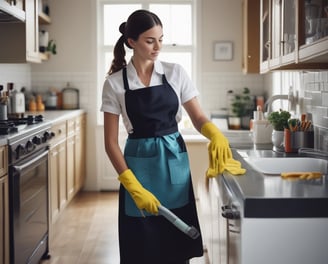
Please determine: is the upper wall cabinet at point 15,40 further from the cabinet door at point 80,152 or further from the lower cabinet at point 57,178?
the cabinet door at point 80,152

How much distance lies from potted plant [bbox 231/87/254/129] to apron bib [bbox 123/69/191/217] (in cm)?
347

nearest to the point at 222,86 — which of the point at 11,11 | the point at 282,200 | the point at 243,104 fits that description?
the point at 243,104

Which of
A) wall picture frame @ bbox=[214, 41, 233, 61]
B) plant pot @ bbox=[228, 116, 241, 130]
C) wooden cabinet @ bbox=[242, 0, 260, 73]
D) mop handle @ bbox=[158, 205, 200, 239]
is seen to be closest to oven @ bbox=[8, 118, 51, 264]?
mop handle @ bbox=[158, 205, 200, 239]

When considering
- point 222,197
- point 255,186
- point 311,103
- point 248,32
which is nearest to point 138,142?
point 222,197

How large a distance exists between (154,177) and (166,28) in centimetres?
397

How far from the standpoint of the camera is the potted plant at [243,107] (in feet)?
18.6

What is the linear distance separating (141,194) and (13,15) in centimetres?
214

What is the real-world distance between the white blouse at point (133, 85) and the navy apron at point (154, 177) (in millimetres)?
26

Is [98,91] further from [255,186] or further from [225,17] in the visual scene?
[255,186]

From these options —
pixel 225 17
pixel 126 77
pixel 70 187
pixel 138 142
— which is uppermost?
pixel 225 17

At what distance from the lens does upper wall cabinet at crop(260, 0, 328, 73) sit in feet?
6.27

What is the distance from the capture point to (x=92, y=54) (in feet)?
19.4

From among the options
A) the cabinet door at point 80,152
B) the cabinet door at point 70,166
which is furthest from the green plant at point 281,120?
the cabinet door at point 80,152

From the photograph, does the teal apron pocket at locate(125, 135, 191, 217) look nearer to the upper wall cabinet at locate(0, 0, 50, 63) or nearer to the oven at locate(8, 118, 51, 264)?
the oven at locate(8, 118, 51, 264)
